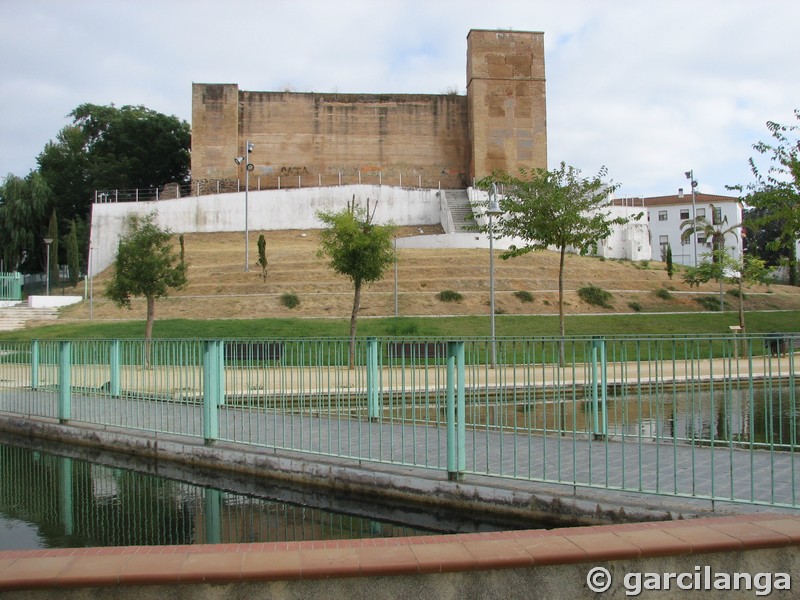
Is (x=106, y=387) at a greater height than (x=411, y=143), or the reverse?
(x=411, y=143)

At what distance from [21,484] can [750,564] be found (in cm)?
715

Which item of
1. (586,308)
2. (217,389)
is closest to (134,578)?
(217,389)

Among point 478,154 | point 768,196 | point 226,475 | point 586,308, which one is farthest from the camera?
point 478,154

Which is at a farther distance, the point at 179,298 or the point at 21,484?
the point at 179,298

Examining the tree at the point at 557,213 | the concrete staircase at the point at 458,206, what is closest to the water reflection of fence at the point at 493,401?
the tree at the point at 557,213

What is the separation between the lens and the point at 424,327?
84.5 ft

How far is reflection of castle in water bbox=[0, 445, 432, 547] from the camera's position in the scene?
583cm

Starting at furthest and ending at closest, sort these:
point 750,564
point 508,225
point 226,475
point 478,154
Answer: point 478,154 → point 508,225 → point 226,475 → point 750,564

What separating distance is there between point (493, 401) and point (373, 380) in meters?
2.12

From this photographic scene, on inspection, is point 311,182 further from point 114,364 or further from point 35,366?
point 114,364

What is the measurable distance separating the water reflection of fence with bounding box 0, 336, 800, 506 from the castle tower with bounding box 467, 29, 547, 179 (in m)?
50.2

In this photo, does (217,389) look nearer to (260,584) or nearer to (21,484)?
(21,484)

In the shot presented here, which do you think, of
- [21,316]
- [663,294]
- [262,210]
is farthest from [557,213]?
[262,210]

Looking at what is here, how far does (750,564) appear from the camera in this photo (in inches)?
149
